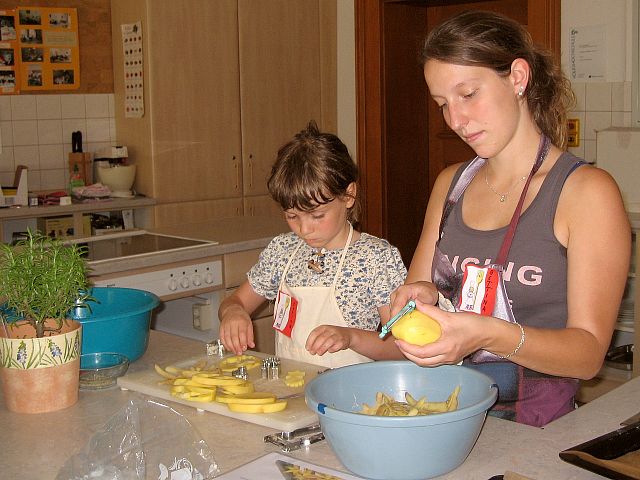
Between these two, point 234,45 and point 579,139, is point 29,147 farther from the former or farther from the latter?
point 579,139

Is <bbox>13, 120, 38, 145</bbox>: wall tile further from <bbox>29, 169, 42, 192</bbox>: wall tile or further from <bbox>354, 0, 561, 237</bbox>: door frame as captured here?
<bbox>354, 0, 561, 237</bbox>: door frame

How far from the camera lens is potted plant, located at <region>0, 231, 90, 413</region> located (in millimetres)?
1478

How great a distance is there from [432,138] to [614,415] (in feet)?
12.0

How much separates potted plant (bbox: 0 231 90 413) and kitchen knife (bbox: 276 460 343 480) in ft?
1.59

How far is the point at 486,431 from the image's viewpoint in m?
1.37

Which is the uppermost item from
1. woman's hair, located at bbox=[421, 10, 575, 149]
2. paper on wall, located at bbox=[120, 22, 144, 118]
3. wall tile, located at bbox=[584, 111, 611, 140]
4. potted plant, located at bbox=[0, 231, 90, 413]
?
paper on wall, located at bbox=[120, 22, 144, 118]

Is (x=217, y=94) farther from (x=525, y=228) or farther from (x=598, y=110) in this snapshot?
(x=525, y=228)

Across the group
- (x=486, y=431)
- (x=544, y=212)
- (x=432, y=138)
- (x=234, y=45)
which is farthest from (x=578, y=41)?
(x=486, y=431)

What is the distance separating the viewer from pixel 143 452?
1262mm

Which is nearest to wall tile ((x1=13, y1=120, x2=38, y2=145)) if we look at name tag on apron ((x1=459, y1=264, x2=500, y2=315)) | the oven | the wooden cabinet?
the wooden cabinet

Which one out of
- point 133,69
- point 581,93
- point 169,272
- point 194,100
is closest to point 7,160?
point 133,69

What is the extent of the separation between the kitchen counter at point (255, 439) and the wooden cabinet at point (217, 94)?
2.76m

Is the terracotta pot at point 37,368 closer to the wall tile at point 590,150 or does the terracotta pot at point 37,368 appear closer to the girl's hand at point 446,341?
the girl's hand at point 446,341

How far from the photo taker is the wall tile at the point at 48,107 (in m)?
4.27
